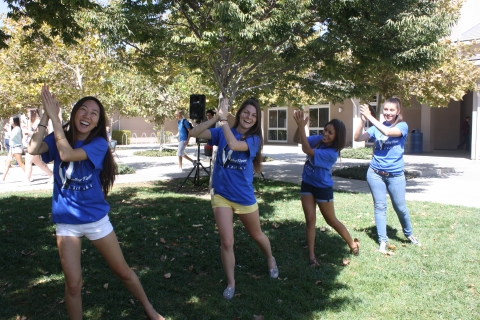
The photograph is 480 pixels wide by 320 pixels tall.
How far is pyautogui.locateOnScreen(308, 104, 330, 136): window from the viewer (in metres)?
28.6

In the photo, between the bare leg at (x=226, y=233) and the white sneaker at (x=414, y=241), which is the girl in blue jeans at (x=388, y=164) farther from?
the bare leg at (x=226, y=233)

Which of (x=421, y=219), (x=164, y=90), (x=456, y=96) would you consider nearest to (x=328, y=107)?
(x=164, y=90)

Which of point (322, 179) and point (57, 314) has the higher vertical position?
point (322, 179)

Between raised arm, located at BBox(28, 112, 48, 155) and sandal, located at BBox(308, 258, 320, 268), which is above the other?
raised arm, located at BBox(28, 112, 48, 155)

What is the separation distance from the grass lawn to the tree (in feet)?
10.1

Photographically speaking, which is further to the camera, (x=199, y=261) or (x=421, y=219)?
(x=421, y=219)

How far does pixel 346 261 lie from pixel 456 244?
168 centimetres

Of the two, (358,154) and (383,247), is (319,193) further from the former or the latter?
(358,154)

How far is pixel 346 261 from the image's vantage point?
476 cm

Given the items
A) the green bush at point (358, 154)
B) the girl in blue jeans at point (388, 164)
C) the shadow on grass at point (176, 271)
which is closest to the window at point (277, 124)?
the green bush at point (358, 154)

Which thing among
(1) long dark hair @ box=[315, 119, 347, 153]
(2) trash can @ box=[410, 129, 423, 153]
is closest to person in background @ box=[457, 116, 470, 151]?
(2) trash can @ box=[410, 129, 423, 153]

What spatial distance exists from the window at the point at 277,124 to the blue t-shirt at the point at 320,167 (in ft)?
92.2

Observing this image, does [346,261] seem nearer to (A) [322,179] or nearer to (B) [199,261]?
(A) [322,179]

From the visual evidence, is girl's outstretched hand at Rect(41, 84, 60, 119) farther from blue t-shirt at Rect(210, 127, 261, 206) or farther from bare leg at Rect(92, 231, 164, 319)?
blue t-shirt at Rect(210, 127, 261, 206)
